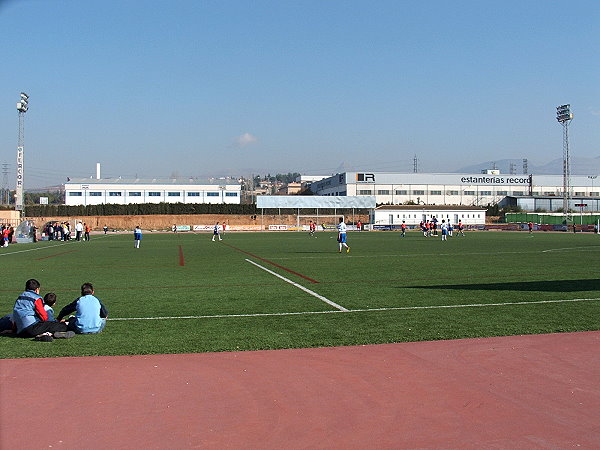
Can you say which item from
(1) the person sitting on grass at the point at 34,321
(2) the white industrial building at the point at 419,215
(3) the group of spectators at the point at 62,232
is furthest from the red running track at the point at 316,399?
(2) the white industrial building at the point at 419,215

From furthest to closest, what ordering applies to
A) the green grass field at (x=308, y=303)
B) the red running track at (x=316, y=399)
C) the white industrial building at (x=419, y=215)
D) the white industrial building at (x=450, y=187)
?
the white industrial building at (x=450, y=187)
the white industrial building at (x=419, y=215)
the green grass field at (x=308, y=303)
the red running track at (x=316, y=399)

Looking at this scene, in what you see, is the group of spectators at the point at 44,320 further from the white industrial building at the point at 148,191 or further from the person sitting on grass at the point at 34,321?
the white industrial building at the point at 148,191

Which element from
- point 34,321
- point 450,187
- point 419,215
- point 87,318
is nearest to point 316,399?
point 87,318

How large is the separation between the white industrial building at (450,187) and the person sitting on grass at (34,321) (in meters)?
106

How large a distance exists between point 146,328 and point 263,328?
6.46 ft

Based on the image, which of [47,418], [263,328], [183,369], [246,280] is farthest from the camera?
[246,280]

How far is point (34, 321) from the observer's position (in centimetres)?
905

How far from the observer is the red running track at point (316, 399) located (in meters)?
5.06

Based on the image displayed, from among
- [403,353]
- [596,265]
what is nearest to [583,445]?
[403,353]

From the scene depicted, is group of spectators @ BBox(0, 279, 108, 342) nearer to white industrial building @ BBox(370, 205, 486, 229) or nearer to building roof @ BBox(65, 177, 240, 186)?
white industrial building @ BBox(370, 205, 486, 229)

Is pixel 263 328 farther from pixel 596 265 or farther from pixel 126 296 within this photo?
pixel 596 265

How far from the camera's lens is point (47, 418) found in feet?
18.1

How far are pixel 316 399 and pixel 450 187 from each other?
384 feet

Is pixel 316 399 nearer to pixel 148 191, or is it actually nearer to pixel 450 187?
pixel 148 191
